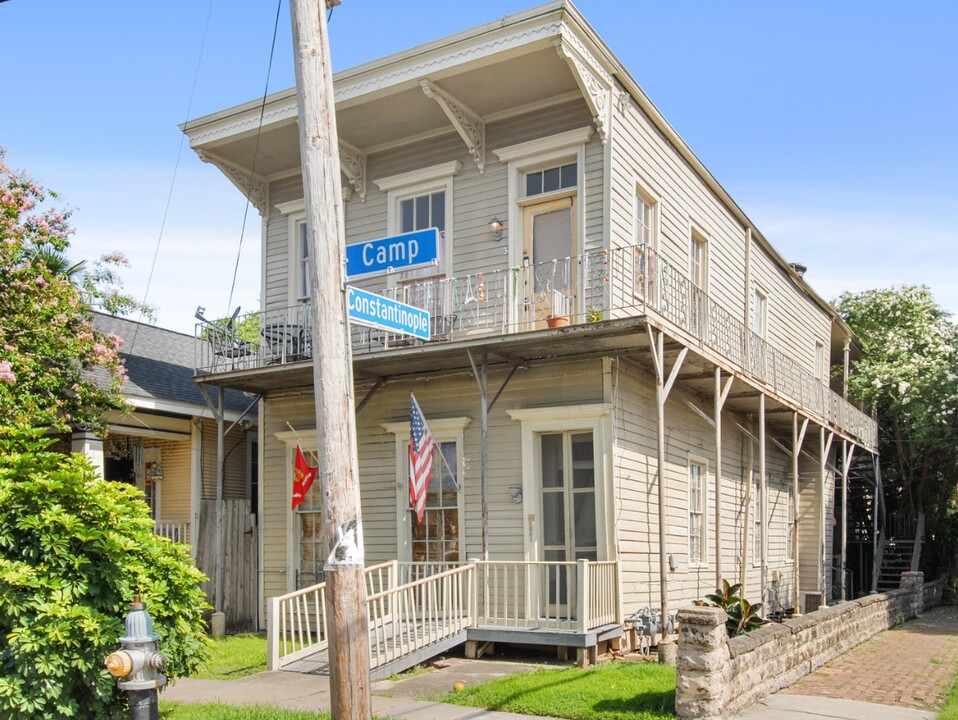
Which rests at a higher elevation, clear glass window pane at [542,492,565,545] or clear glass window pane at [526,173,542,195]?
clear glass window pane at [526,173,542,195]

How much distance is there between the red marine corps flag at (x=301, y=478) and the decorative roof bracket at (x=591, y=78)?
254 inches

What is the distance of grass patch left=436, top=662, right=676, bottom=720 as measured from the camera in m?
8.73

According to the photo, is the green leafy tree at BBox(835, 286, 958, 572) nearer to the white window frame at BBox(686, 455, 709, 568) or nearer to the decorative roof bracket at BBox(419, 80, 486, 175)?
the white window frame at BBox(686, 455, 709, 568)

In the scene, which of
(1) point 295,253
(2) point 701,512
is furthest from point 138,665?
(2) point 701,512

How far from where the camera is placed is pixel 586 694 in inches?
371

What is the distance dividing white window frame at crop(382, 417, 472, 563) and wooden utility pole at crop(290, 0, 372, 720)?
7.57 metres

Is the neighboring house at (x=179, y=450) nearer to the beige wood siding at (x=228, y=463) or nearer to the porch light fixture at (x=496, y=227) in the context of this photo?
the beige wood siding at (x=228, y=463)

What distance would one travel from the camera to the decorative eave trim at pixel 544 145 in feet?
45.9

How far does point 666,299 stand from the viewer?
13.9m

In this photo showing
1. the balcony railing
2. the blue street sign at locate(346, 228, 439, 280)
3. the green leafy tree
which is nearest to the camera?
the blue street sign at locate(346, 228, 439, 280)

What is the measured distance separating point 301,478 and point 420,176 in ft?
16.4

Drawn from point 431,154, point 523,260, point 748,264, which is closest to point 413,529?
point 523,260

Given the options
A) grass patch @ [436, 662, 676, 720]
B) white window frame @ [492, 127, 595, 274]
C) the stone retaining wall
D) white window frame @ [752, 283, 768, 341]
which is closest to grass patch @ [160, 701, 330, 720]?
grass patch @ [436, 662, 676, 720]

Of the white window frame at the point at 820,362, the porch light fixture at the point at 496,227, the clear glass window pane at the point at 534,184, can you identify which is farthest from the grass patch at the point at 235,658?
the white window frame at the point at 820,362
